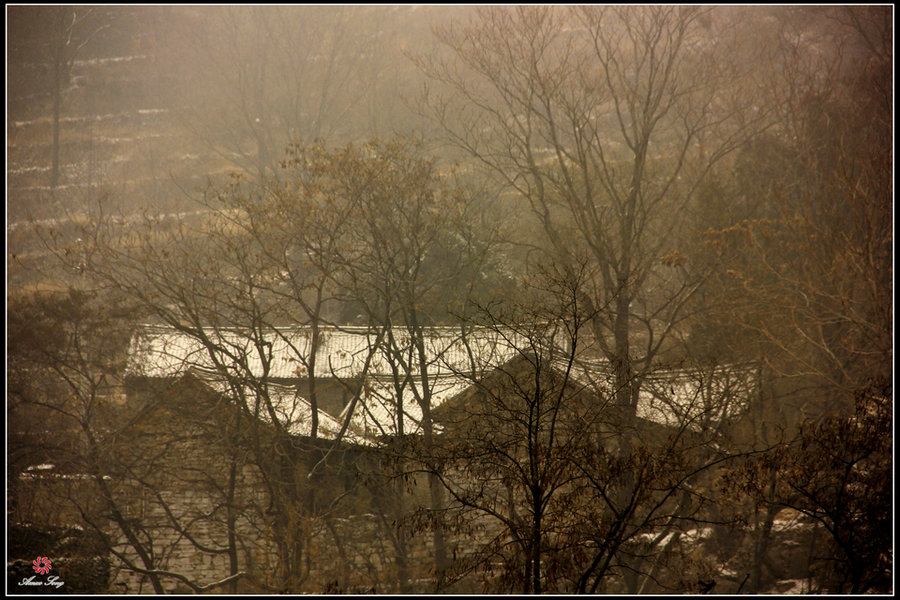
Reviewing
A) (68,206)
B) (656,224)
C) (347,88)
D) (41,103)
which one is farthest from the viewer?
(41,103)

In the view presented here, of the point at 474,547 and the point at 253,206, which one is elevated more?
the point at 253,206

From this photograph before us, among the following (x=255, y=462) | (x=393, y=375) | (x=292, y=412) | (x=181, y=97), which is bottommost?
(x=255, y=462)

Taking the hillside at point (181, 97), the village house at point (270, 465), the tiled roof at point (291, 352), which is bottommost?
the village house at point (270, 465)

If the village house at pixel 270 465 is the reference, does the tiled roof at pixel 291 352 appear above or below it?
above

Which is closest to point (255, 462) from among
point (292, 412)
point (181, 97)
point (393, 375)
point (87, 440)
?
point (292, 412)

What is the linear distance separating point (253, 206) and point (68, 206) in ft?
80.5

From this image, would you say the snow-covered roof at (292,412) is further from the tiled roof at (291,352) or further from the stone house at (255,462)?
the tiled roof at (291,352)

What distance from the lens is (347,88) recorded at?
116ft

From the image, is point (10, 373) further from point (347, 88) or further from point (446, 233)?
point (347, 88)

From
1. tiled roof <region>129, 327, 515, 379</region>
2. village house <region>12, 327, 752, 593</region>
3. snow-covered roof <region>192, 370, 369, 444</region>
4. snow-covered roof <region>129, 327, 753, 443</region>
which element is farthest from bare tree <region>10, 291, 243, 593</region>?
snow-covered roof <region>192, 370, 369, 444</region>

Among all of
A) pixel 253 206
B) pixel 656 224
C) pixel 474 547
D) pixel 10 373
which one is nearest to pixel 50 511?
pixel 10 373

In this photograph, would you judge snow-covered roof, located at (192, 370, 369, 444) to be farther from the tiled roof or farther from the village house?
the tiled roof

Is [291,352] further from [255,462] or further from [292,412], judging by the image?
[255,462]

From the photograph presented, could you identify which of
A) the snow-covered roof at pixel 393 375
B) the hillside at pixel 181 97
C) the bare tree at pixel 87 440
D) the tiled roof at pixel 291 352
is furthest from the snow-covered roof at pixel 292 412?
the hillside at pixel 181 97
